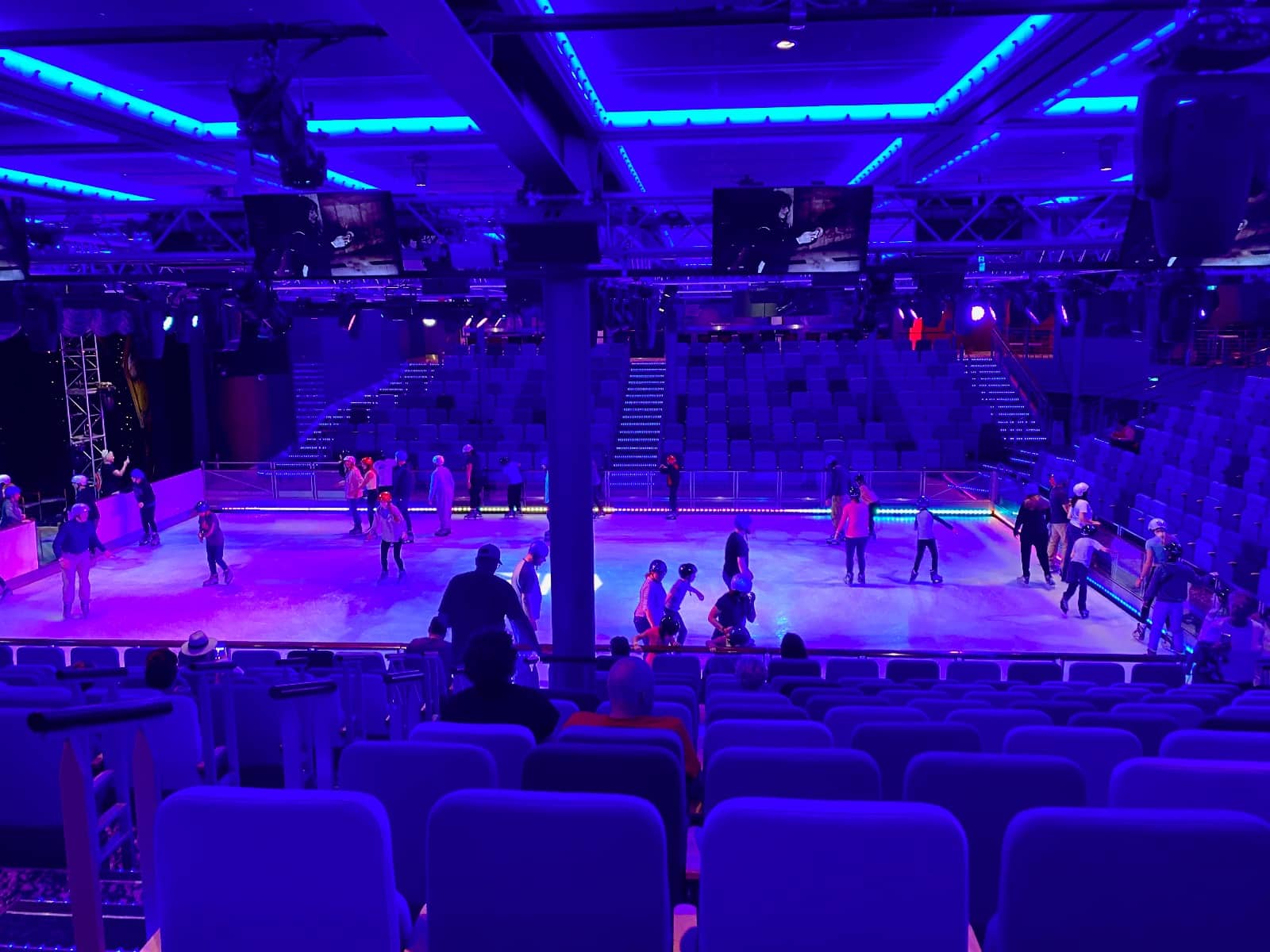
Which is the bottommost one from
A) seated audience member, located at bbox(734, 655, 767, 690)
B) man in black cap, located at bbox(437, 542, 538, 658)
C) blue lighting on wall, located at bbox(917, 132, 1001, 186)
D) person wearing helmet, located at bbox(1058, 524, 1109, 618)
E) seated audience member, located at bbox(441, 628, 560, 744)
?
person wearing helmet, located at bbox(1058, 524, 1109, 618)

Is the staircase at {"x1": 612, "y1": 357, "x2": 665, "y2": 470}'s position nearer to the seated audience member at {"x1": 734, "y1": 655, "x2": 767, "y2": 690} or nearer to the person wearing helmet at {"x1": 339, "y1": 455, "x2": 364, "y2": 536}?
the person wearing helmet at {"x1": 339, "y1": 455, "x2": 364, "y2": 536}

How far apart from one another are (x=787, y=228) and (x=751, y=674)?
14.3ft

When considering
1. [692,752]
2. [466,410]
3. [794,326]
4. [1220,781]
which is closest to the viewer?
[1220,781]

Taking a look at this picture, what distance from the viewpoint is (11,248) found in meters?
9.40

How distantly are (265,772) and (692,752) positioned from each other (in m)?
2.40

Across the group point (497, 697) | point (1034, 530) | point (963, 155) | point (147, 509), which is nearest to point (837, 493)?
Result: point (1034, 530)

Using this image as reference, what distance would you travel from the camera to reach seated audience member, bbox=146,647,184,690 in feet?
16.0

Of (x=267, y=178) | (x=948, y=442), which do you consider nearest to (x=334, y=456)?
(x=267, y=178)

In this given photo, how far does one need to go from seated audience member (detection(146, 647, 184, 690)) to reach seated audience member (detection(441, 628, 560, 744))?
1763 mm

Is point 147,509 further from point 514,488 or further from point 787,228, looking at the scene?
point 787,228

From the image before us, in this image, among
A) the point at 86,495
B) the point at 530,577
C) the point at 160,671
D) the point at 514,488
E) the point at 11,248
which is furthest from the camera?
the point at 86,495

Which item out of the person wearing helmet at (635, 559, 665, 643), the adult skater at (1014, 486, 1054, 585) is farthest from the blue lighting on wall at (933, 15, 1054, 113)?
the adult skater at (1014, 486, 1054, 585)

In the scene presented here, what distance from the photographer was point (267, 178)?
33.6 feet

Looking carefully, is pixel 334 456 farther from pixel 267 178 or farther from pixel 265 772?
pixel 265 772
